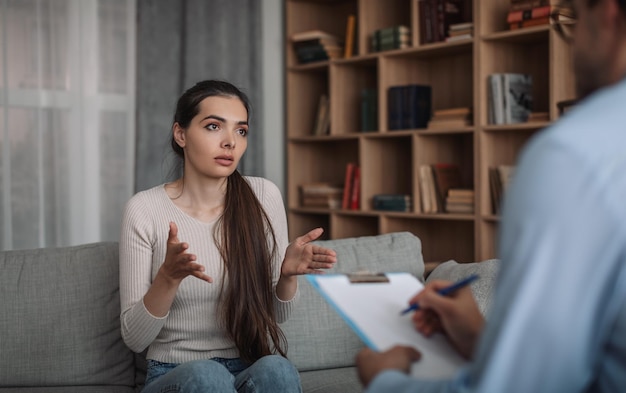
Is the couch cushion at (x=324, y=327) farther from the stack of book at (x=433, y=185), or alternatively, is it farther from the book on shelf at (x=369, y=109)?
the book on shelf at (x=369, y=109)

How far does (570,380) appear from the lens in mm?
709

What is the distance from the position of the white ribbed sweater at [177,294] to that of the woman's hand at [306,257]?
232mm

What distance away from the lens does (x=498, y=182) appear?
359 centimetres

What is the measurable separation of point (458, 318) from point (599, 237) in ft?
0.95

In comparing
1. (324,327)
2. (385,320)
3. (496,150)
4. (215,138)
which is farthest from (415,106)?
(385,320)

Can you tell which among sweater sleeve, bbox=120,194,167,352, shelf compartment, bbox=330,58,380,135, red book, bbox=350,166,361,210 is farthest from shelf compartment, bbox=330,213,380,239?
sweater sleeve, bbox=120,194,167,352

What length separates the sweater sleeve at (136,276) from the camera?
1.87 meters

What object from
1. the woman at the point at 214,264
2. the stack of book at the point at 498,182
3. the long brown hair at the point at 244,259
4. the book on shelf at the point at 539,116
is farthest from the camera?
the stack of book at the point at 498,182

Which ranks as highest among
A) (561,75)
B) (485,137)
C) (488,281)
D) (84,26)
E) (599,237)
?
(84,26)

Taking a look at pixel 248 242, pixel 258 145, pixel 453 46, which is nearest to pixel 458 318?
pixel 248 242

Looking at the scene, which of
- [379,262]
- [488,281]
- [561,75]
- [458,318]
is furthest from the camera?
[561,75]

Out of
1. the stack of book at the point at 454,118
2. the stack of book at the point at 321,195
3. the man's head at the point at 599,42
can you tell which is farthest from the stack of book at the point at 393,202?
the man's head at the point at 599,42

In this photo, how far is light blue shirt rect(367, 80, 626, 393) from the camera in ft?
2.19

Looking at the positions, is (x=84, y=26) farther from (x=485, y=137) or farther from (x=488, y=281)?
(x=488, y=281)
